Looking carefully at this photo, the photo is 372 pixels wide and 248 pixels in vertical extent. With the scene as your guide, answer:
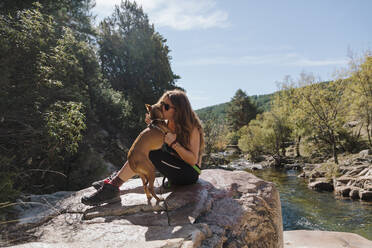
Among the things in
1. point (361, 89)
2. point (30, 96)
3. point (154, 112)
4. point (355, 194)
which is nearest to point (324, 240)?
point (355, 194)

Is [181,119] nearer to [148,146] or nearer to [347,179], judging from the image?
[148,146]

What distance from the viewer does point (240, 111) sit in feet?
172

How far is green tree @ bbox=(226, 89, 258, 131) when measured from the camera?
51781 millimetres

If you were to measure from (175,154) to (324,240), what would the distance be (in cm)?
637

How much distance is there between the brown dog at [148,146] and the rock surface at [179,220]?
40cm

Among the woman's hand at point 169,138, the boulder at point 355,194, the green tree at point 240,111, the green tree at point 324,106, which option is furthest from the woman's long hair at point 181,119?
the green tree at point 240,111

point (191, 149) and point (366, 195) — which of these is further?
point (366, 195)

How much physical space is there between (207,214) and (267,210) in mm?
1068

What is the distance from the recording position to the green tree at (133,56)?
22156mm

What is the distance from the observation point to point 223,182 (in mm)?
3633

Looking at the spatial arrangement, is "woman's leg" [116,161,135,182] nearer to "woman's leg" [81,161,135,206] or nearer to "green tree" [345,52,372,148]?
"woman's leg" [81,161,135,206]

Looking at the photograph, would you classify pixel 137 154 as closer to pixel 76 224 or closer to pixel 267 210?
pixel 76 224

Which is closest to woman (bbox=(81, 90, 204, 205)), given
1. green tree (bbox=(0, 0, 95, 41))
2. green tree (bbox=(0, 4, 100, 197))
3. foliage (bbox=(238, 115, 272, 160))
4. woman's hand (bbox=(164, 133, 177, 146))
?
woman's hand (bbox=(164, 133, 177, 146))

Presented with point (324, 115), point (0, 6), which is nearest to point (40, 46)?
point (0, 6)
